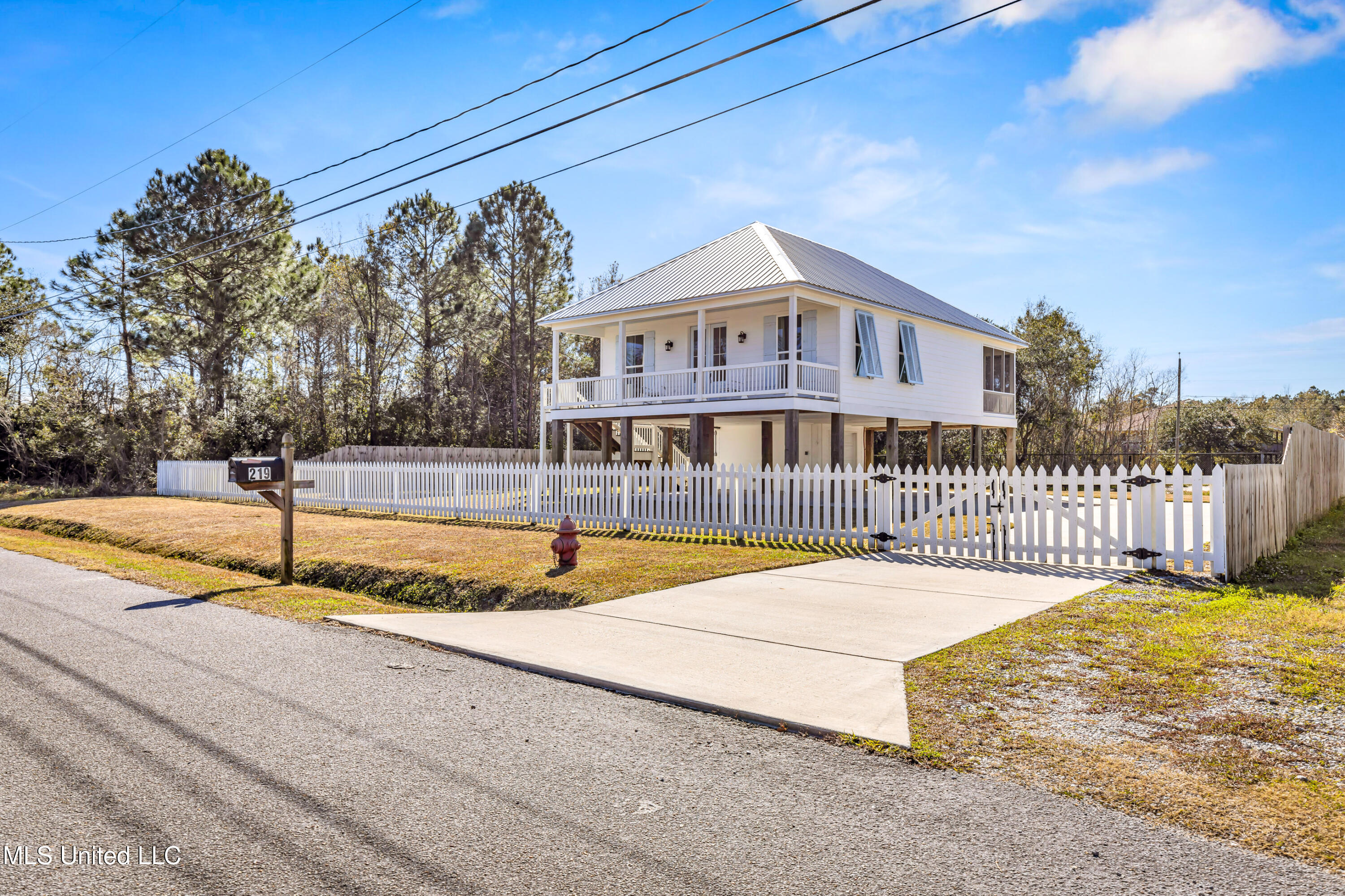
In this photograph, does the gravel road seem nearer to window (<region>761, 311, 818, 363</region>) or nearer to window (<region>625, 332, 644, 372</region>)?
window (<region>761, 311, 818, 363</region>)

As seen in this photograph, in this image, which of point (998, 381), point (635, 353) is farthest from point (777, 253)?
point (998, 381)

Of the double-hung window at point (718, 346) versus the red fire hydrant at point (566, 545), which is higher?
the double-hung window at point (718, 346)

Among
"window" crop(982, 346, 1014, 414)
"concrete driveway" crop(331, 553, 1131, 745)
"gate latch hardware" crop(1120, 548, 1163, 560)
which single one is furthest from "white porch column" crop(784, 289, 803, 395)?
"window" crop(982, 346, 1014, 414)

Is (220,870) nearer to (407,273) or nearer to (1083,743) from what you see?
(1083,743)

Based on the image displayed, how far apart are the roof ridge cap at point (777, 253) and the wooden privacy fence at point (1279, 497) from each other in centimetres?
1058

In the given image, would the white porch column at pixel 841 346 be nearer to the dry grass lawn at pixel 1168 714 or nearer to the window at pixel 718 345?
the window at pixel 718 345

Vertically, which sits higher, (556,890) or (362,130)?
(362,130)

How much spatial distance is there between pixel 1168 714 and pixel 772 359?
1834 cm

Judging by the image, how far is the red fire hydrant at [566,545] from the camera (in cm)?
1071

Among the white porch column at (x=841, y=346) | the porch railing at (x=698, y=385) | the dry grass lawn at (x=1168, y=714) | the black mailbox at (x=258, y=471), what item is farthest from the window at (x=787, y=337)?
the dry grass lawn at (x=1168, y=714)

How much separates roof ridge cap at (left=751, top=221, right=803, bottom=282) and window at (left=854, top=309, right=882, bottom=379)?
2.47m

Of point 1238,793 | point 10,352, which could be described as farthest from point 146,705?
point 10,352

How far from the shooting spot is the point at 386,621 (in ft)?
25.1

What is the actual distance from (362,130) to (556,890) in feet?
50.1
